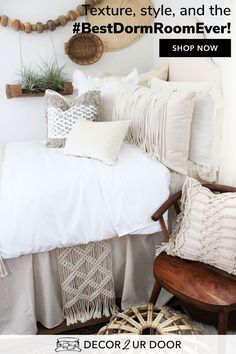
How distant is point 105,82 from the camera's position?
2.25 meters

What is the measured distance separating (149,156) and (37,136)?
1344 millimetres

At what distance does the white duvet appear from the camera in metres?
1.45

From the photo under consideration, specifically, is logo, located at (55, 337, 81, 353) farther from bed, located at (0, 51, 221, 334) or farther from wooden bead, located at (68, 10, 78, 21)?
wooden bead, located at (68, 10, 78, 21)

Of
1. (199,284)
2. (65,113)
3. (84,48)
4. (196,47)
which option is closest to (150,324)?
(199,284)

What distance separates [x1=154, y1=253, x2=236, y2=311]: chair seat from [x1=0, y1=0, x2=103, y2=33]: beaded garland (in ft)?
6.32

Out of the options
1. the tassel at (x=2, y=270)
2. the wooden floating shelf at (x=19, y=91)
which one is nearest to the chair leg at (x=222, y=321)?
the tassel at (x=2, y=270)

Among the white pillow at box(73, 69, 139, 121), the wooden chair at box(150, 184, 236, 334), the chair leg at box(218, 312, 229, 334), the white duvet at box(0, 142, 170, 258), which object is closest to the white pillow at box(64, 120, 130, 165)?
the white duvet at box(0, 142, 170, 258)

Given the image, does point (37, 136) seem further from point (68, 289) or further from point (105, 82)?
point (68, 289)

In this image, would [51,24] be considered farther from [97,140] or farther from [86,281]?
[86,281]

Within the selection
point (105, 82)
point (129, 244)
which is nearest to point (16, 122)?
point (105, 82)

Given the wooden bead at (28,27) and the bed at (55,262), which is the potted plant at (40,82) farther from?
the bed at (55,262)

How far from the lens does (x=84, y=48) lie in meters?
2.66

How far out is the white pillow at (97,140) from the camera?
1.70 m

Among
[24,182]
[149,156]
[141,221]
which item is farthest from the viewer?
[149,156]
